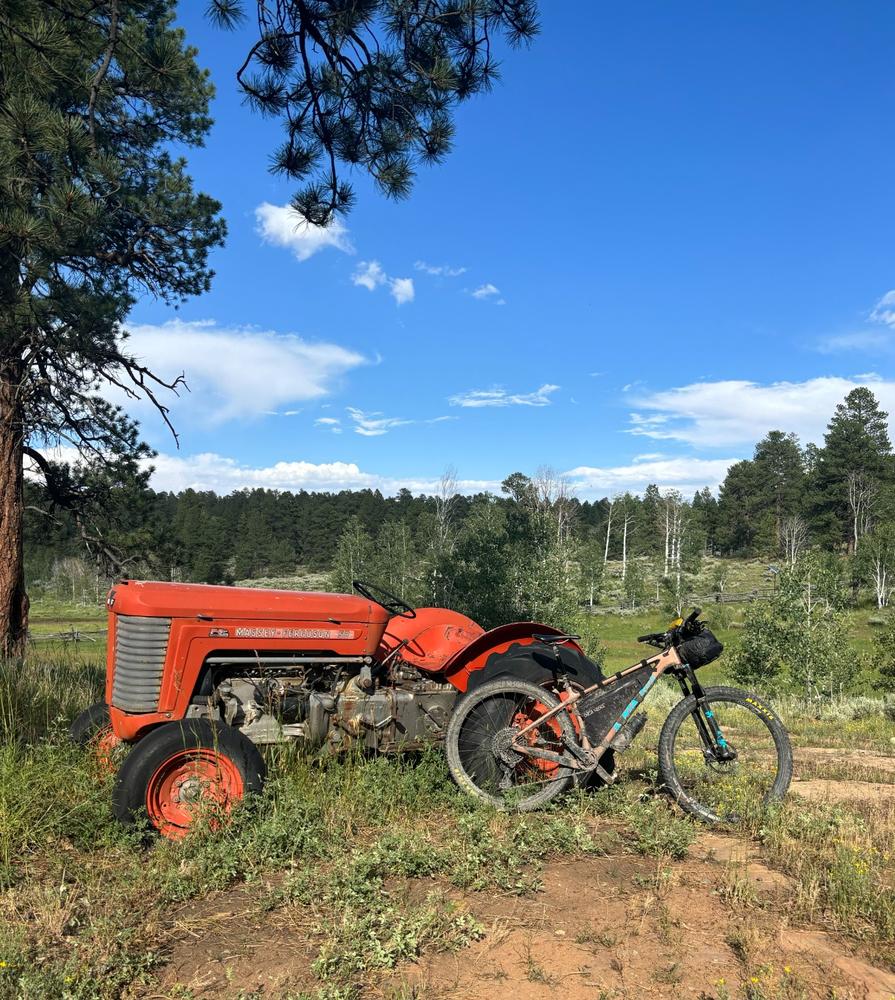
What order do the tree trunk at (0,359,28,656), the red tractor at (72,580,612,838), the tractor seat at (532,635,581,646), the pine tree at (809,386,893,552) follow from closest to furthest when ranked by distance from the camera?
1. the red tractor at (72,580,612,838)
2. the tractor seat at (532,635,581,646)
3. the tree trunk at (0,359,28,656)
4. the pine tree at (809,386,893,552)

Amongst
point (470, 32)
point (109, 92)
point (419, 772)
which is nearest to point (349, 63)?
point (470, 32)

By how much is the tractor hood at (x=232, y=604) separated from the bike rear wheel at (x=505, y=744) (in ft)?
2.83

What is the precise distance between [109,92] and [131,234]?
1.46 meters

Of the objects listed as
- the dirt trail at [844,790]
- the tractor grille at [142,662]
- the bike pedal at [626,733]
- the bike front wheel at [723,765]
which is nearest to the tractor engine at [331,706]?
the tractor grille at [142,662]

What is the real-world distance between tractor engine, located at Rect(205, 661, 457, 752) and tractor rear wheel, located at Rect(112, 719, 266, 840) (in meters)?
0.29

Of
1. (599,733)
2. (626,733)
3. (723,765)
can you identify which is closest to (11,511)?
(599,733)

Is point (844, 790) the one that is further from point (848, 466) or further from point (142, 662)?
point (848, 466)

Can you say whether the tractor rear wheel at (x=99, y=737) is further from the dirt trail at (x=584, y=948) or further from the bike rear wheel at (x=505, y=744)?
the bike rear wheel at (x=505, y=744)

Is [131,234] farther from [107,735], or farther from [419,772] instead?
[419,772]

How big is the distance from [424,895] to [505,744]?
1.18 metres

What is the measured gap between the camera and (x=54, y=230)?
456 cm

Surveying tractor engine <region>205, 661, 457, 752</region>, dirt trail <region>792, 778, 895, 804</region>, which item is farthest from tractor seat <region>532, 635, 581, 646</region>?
dirt trail <region>792, 778, 895, 804</region>

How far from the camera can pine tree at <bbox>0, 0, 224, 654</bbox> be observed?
438 centimetres

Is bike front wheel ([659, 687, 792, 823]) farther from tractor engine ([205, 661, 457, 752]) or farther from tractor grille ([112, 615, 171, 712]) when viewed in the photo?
tractor grille ([112, 615, 171, 712])
